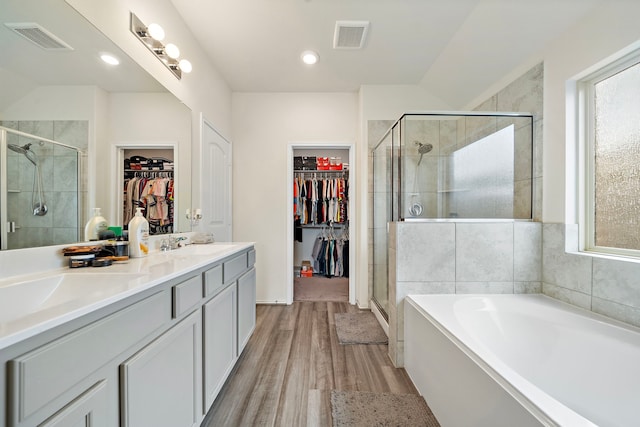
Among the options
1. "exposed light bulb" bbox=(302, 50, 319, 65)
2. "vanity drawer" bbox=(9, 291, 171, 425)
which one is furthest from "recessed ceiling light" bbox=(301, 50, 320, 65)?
"vanity drawer" bbox=(9, 291, 171, 425)

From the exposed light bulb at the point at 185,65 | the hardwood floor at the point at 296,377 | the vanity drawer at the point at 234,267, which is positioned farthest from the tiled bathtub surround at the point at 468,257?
the exposed light bulb at the point at 185,65

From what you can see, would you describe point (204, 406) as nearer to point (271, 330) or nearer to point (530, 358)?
point (271, 330)

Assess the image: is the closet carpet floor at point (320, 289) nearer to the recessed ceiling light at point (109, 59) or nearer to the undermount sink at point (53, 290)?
the undermount sink at point (53, 290)

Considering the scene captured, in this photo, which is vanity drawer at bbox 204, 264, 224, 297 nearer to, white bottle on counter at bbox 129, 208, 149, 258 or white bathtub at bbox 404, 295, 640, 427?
white bottle on counter at bbox 129, 208, 149, 258

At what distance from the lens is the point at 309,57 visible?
254 cm

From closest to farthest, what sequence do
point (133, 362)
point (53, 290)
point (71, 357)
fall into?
point (71, 357) → point (133, 362) → point (53, 290)

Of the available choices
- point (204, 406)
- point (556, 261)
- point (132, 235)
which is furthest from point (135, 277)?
point (556, 261)

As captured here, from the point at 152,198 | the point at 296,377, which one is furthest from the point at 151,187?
the point at 296,377

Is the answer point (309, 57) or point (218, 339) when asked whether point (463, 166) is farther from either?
point (218, 339)

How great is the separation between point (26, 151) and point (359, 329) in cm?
248

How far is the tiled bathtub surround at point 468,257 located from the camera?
6.10 feet

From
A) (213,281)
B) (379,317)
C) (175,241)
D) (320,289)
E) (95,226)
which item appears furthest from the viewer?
(320,289)

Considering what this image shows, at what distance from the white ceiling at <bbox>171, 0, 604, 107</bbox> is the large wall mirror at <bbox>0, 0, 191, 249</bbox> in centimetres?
99

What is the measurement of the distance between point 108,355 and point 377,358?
1776 millimetres
